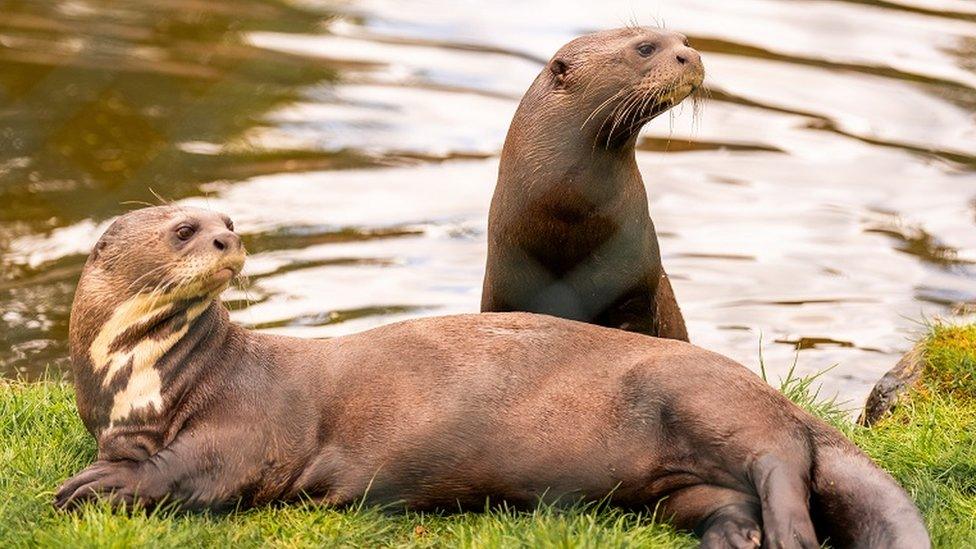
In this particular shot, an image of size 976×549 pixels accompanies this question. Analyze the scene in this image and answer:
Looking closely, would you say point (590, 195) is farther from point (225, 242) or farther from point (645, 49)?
point (225, 242)

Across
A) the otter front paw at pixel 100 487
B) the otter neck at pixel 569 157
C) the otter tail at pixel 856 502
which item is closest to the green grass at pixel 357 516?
the otter front paw at pixel 100 487

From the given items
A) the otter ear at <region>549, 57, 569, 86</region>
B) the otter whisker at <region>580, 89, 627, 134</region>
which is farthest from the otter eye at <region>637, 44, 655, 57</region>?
the otter ear at <region>549, 57, 569, 86</region>

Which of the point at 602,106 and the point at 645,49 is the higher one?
the point at 645,49

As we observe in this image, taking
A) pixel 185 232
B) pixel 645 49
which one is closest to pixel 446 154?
pixel 645 49

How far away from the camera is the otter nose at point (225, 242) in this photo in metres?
5.75

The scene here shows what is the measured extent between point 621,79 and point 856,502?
203cm

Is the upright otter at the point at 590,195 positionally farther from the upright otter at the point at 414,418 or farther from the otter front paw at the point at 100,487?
the otter front paw at the point at 100,487

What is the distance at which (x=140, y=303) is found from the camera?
18.9 ft

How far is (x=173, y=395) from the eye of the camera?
18.7 feet

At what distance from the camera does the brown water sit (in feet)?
30.3

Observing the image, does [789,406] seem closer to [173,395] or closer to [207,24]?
[173,395]

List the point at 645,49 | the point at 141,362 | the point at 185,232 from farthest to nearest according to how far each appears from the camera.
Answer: the point at 645,49 < the point at 185,232 < the point at 141,362

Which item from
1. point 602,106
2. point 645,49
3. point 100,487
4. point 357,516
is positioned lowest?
point 357,516

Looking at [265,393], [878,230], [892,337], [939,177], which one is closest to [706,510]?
[265,393]
